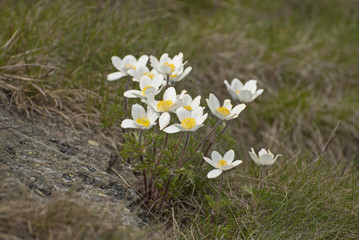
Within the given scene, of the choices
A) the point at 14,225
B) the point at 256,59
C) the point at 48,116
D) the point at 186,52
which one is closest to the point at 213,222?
the point at 14,225

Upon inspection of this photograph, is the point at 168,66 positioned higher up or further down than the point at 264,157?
higher up

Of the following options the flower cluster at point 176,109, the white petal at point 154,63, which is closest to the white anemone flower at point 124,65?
the flower cluster at point 176,109

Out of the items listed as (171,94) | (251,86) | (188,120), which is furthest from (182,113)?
(251,86)

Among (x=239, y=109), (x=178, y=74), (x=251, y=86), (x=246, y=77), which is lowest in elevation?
(x=246, y=77)

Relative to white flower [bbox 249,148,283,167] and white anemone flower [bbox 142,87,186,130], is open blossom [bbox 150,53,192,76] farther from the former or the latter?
white flower [bbox 249,148,283,167]

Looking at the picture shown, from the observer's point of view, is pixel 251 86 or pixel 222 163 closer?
pixel 222 163

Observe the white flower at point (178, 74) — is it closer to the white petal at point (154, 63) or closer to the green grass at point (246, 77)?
the white petal at point (154, 63)

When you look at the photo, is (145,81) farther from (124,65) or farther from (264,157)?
(264,157)

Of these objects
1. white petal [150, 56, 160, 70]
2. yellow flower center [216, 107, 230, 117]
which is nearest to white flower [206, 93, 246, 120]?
yellow flower center [216, 107, 230, 117]
